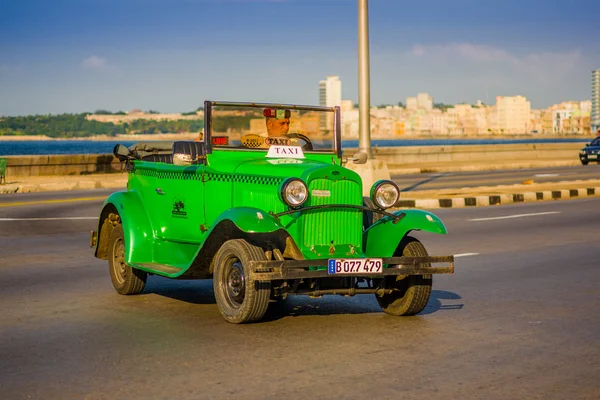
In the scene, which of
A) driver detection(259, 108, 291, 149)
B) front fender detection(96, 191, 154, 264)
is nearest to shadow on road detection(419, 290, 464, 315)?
driver detection(259, 108, 291, 149)

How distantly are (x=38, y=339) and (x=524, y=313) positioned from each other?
3898 millimetres

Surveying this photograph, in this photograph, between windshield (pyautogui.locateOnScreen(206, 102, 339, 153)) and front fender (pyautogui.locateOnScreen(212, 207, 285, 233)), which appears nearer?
front fender (pyautogui.locateOnScreen(212, 207, 285, 233))

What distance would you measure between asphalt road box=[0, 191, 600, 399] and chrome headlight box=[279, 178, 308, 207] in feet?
3.18

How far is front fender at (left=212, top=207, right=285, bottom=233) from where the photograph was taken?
7.50 meters

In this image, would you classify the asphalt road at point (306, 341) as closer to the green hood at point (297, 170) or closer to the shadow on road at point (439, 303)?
the shadow on road at point (439, 303)

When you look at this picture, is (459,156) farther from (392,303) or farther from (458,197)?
(392,303)

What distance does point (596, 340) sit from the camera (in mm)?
7102

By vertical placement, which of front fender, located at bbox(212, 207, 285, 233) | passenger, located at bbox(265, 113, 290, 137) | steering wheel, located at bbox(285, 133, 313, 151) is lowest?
front fender, located at bbox(212, 207, 285, 233)

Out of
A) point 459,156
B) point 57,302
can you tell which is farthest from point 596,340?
point 459,156

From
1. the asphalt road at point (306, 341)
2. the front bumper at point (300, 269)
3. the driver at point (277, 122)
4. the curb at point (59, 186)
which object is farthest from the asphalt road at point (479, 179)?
the front bumper at point (300, 269)

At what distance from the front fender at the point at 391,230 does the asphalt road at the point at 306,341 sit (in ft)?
1.81

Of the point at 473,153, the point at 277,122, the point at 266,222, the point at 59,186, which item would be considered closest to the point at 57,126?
the point at 473,153

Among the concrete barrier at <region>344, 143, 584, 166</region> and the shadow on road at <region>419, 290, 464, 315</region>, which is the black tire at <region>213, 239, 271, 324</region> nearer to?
the shadow on road at <region>419, 290, 464, 315</region>

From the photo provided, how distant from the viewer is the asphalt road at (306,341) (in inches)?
225
